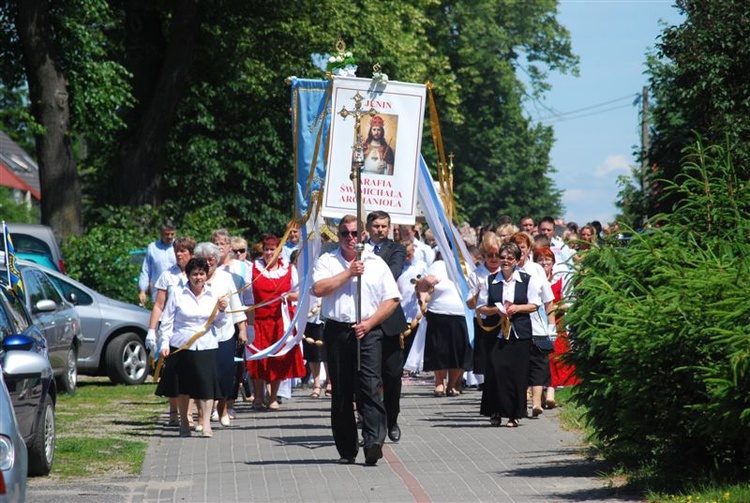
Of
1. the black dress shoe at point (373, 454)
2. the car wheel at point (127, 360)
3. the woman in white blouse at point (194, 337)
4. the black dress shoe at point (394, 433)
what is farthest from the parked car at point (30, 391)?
the car wheel at point (127, 360)

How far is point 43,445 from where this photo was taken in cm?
1084

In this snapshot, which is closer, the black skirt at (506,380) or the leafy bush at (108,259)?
the black skirt at (506,380)

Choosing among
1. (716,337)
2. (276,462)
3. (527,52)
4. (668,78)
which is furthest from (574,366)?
(527,52)

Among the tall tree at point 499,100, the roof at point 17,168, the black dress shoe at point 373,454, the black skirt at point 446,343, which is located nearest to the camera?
the black dress shoe at point 373,454

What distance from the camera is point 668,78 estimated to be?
2428cm

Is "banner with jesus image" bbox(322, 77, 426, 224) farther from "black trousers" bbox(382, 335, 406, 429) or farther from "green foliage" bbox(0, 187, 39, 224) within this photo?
"green foliage" bbox(0, 187, 39, 224)

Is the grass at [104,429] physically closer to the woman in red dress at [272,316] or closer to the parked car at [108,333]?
the parked car at [108,333]

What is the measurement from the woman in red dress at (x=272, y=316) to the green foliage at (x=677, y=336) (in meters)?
6.11

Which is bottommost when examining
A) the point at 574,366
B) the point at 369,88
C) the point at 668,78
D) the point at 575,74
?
the point at 574,366

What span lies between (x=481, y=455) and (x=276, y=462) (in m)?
1.70

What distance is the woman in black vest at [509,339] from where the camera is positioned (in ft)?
47.7

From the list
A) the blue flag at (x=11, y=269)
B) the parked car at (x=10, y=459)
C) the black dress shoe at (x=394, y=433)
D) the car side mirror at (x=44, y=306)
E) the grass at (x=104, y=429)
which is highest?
the blue flag at (x=11, y=269)

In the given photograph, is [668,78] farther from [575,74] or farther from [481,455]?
[575,74]

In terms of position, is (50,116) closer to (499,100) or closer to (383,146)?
(383,146)
